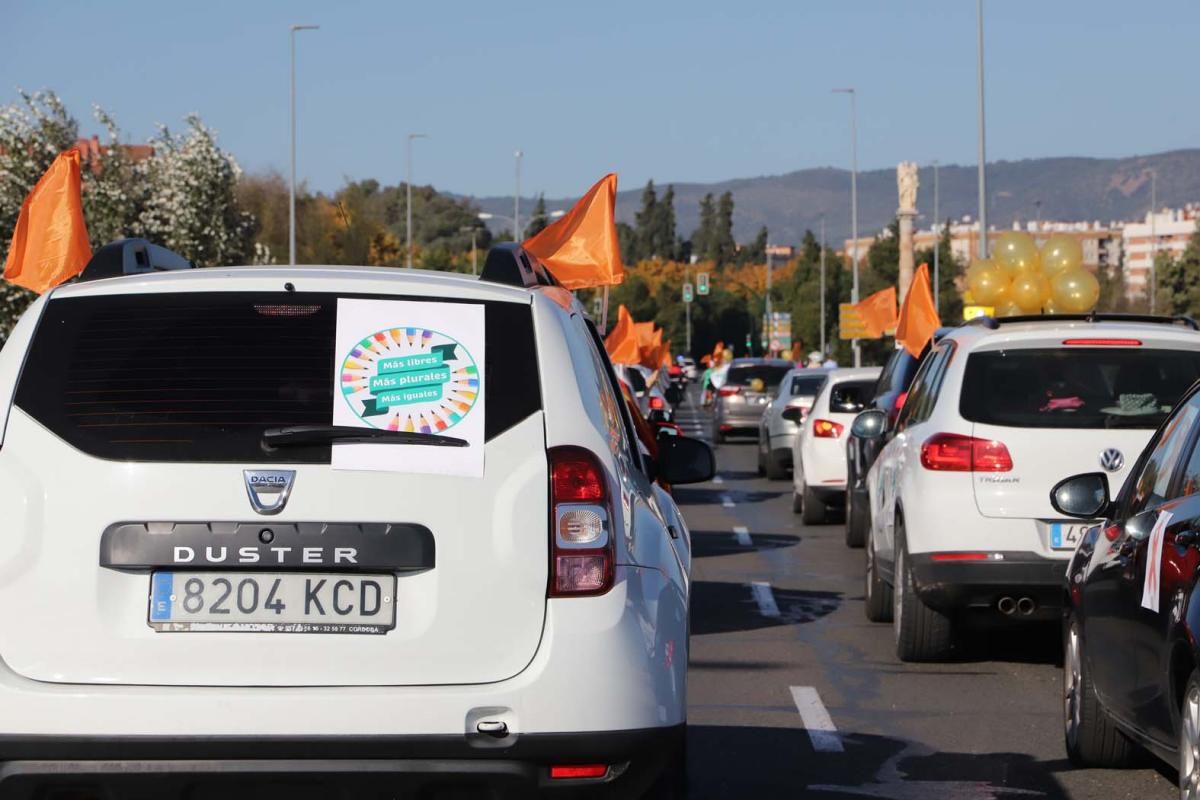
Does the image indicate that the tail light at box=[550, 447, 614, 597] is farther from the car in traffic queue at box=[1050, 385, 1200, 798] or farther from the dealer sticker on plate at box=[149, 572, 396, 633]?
the car in traffic queue at box=[1050, 385, 1200, 798]

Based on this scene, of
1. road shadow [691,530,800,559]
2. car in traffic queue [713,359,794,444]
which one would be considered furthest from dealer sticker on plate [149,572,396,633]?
car in traffic queue [713,359,794,444]

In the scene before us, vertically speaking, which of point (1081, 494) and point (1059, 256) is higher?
point (1059, 256)

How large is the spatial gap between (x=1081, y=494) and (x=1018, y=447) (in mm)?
2457

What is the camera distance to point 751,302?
15638cm

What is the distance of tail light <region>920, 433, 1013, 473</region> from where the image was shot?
9500mm

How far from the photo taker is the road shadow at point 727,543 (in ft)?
56.7

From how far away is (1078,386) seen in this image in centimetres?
964

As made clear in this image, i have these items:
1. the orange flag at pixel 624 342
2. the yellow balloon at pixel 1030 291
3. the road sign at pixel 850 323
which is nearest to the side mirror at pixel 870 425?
the yellow balloon at pixel 1030 291

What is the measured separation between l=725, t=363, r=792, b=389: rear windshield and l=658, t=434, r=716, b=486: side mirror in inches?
1255

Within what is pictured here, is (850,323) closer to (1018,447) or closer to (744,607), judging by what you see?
(744,607)

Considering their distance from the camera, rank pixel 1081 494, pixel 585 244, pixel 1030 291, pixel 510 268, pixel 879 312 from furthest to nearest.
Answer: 1. pixel 879 312
2. pixel 1030 291
3. pixel 585 244
4. pixel 1081 494
5. pixel 510 268

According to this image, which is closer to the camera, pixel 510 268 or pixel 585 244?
pixel 510 268

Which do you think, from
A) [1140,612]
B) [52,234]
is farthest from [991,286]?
[1140,612]

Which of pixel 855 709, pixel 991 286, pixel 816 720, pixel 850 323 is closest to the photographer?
pixel 816 720
